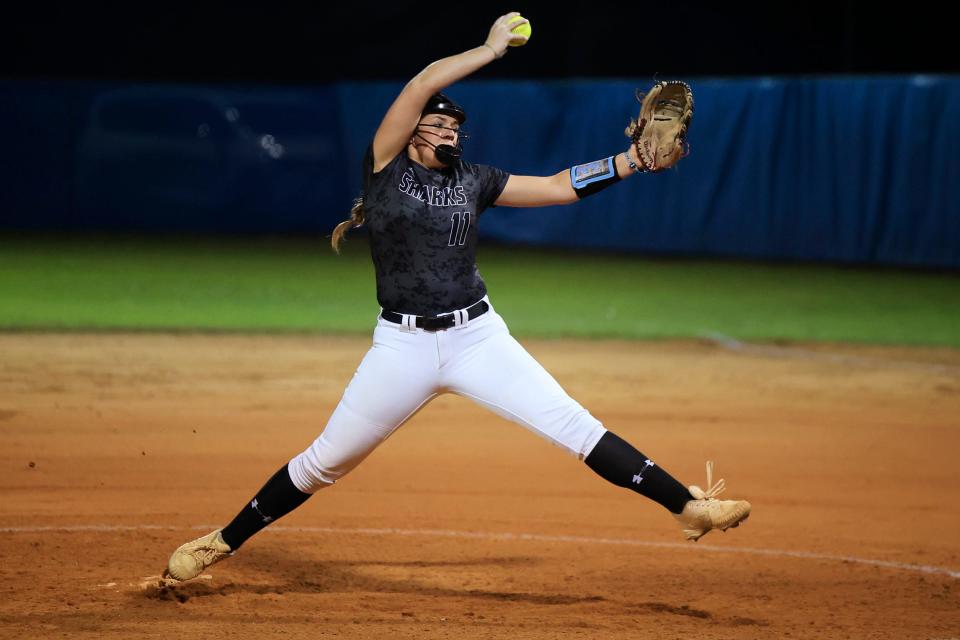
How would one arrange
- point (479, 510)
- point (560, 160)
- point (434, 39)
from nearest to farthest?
point (479, 510) → point (560, 160) → point (434, 39)

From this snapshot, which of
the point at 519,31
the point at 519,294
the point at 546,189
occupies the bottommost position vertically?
the point at 519,294

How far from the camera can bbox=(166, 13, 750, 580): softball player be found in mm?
5176

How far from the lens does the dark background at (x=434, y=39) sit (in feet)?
90.4

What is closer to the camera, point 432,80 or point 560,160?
point 432,80

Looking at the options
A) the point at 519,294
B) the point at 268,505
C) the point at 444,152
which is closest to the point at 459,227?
the point at 444,152

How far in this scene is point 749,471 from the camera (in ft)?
26.6

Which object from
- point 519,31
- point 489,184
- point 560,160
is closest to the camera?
point 519,31

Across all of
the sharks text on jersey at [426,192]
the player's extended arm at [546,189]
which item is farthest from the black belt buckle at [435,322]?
the player's extended arm at [546,189]

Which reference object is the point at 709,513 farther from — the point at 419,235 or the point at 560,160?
the point at 560,160

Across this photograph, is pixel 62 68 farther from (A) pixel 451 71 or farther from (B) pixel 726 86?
(A) pixel 451 71

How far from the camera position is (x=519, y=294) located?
1702cm

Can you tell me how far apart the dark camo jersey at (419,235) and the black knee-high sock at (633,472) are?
2.53 feet

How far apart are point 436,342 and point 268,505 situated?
0.97 meters

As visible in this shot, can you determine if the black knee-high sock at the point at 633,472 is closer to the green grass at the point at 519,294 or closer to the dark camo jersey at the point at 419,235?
the dark camo jersey at the point at 419,235
